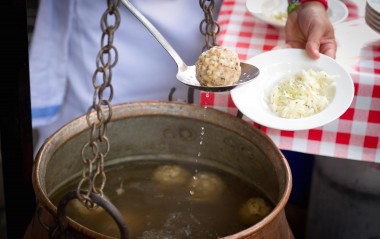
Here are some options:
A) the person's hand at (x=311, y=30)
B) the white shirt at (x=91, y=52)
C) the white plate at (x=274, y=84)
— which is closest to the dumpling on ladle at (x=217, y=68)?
the white plate at (x=274, y=84)

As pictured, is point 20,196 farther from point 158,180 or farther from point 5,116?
point 158,180

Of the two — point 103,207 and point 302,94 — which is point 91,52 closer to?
point 302,94

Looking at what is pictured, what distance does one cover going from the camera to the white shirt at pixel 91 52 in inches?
85.2

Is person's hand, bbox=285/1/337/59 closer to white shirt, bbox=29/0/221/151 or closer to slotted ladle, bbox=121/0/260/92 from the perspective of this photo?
slotted ladle, bbox=121/0/260/92

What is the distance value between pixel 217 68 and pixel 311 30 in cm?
56

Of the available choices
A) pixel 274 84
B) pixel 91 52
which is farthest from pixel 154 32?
pixel 91 52

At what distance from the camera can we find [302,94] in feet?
5.34

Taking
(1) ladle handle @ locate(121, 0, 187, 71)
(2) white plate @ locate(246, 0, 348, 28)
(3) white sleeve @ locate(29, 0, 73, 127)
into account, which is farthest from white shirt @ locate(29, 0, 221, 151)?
(1) ladle handle @ locate(121, 0, 187, 71)

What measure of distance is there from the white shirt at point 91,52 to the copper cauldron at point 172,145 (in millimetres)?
525

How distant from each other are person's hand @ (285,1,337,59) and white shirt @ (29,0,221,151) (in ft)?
1.54

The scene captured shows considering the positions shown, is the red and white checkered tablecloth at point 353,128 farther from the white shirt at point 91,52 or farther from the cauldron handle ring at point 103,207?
the cauldron handle ring at point 103,207

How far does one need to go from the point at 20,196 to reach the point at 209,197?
25.4 inches

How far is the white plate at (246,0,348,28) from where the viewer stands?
6.56ft

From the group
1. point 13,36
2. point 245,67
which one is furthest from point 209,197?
point 13,36
